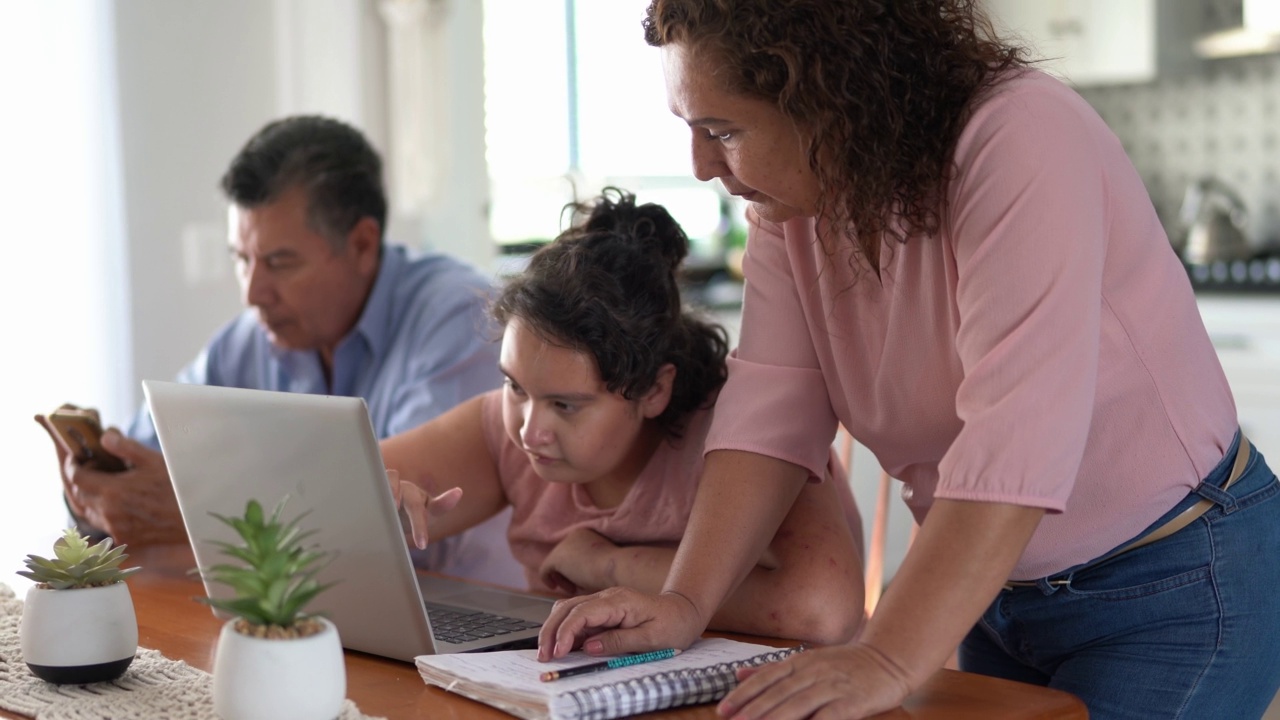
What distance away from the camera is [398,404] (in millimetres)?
2115

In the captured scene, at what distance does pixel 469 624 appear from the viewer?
1267mm

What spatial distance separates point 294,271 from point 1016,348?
1481 millimetres

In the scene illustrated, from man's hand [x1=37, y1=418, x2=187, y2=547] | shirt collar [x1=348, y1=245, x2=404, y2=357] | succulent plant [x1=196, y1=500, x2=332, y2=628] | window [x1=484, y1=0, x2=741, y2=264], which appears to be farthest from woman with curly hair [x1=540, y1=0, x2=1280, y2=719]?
window [x1=484, y1=0, x2=741, y2=264]

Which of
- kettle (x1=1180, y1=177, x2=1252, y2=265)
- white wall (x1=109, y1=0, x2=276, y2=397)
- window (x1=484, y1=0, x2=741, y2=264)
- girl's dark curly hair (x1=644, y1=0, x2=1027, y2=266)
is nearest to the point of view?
girl's dark curly hair (x1=644, y1=0, x2=1027, y2=266)

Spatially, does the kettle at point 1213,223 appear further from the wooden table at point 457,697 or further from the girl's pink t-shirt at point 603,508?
the wooden table at point 457,697

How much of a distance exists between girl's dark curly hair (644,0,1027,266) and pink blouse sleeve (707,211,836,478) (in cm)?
20

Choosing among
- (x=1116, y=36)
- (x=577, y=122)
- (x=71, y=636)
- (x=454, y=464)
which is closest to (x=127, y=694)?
(x=71, y=636)

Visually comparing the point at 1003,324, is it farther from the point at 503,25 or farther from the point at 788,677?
the point at 503,25

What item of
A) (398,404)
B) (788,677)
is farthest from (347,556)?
(398,404)

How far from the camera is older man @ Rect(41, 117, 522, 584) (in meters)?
2.12

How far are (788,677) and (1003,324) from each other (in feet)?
1.00

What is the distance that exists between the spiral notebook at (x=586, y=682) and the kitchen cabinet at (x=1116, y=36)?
3.42 metres

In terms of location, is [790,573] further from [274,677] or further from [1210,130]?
[1210,130]

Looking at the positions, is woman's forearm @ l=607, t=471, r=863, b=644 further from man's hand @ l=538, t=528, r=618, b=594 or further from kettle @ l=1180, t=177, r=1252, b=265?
kettle @ l=1180, t=177, r=1252, b=265
